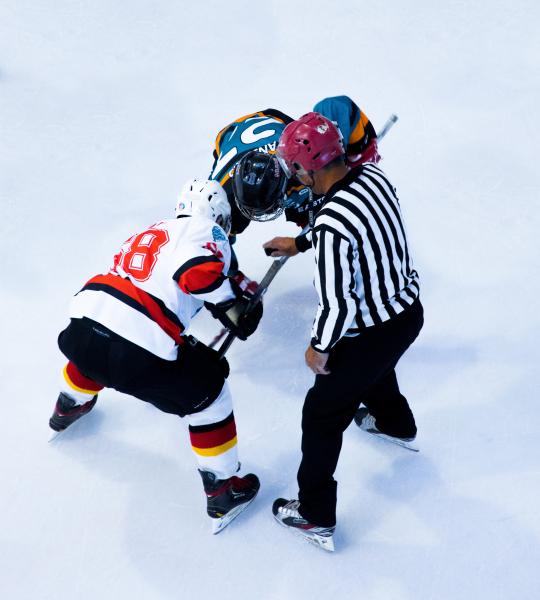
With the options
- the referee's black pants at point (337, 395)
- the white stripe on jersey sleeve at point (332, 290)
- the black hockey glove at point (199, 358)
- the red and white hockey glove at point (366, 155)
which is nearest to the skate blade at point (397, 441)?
the referee's black pants at point (337, 395)

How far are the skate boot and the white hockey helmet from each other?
2.46 feet

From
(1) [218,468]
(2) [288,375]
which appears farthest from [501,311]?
(1) [218,468]

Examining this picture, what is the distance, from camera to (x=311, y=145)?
1.51 metres

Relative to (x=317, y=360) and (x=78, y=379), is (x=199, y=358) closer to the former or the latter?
(x=317, y=360)

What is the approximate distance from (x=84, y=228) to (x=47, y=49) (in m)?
1.46

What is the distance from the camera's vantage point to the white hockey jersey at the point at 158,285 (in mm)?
1729

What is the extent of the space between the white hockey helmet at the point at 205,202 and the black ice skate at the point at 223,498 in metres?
0.78

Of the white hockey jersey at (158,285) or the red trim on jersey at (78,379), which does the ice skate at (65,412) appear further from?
the white hockey jersey at (158,285)

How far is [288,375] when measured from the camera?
2.41 meters

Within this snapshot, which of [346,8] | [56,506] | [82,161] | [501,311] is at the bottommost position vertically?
[56,506]

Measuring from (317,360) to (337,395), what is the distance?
11 cm

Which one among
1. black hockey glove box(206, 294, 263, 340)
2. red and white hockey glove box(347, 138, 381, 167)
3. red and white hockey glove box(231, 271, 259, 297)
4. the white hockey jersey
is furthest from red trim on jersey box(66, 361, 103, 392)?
red and white hockey glove box(347, 138, 381, 167)

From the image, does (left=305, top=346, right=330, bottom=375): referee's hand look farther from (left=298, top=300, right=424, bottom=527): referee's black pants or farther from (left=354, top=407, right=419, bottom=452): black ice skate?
(left=354, top=407, right=419, bottom=452): black ice skate

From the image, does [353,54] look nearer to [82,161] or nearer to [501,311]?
[82,161]
